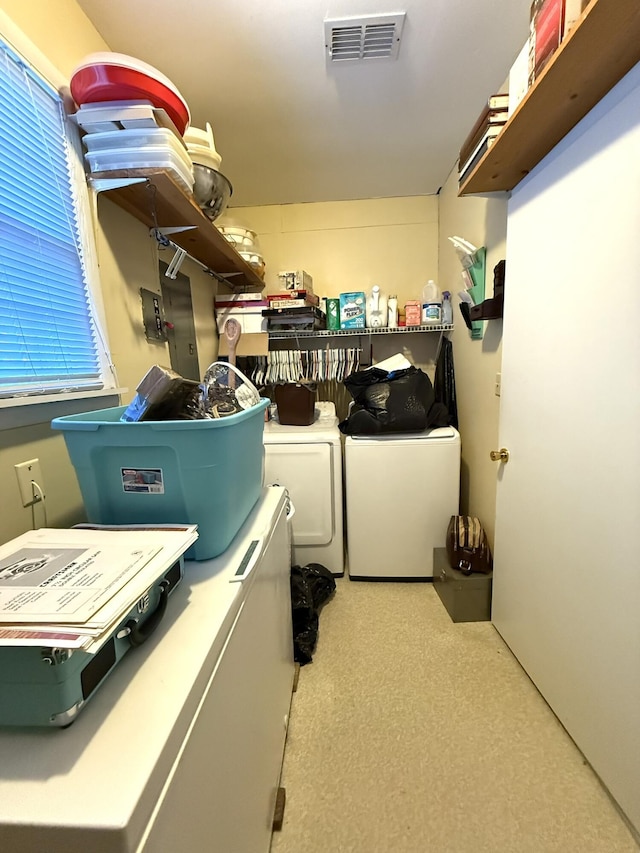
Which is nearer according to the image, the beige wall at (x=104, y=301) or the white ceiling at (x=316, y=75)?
the beige wall at (x=104, y=301)

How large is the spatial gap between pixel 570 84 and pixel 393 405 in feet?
4.49

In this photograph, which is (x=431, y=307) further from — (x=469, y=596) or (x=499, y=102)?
(x=469, y=596)

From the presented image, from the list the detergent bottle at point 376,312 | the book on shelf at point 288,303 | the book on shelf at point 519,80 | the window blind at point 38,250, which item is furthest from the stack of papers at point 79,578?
the detergent bottle at point 376,312

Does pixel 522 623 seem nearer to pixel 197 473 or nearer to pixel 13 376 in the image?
pixel 197 473

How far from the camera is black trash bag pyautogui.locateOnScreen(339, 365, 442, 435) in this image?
2055 mm

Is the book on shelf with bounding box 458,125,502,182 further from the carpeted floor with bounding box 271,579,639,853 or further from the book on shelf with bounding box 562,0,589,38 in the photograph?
the carpeted floor with bounding box 271,579,639,853

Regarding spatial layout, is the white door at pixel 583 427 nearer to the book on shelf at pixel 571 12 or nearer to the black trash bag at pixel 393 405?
the book on shelf at pixel 571 12

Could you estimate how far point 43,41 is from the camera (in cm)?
107

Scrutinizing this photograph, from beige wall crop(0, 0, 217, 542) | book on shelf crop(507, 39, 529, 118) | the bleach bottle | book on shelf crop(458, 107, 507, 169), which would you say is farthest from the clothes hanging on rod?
book on shelf crop(507, 39, 529, 118)

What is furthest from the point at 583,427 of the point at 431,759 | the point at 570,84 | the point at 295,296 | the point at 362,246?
the point at 362,246

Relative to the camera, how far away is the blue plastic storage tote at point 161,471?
78 cm

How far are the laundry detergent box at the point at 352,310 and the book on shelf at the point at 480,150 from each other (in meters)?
1.04

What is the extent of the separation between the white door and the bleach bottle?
102 cm

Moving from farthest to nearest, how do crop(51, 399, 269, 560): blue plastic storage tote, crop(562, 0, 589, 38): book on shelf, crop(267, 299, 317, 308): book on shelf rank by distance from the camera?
1. crop(267, 299, 317, 308): book on shelf
2. crop(562, 0, 589, 38): book on shelf
3. crop(51, 399, 269, 560): blue plastic storage tote
